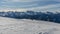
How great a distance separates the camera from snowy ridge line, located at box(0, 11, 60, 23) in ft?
30.8

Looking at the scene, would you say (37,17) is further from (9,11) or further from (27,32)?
(27,32)

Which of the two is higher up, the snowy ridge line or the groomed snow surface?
the snowy ridge line

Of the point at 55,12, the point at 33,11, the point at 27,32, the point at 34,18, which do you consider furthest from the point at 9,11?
the point at 27,32

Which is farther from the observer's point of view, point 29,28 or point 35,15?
point 35,15

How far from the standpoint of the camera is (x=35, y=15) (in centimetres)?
1022

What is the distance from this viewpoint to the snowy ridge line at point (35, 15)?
9379 millimetres

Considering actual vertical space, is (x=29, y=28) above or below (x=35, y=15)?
below

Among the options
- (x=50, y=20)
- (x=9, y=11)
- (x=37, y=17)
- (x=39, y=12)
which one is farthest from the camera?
(x=9, y=11)

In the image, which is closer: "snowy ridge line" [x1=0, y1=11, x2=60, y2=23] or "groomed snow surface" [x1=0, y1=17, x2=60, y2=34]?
"groomed snow surface" [x1=0, y1=17, x2=60, y2=34]

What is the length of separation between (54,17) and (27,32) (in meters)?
3.46

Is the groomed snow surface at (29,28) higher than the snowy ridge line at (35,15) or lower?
lower

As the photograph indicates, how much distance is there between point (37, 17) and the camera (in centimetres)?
980

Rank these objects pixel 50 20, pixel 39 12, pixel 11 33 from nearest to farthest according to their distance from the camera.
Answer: pixel 11 33 < pixel 50 20 < pixel 39 12

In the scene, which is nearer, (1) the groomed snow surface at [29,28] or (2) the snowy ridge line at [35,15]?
(1) the groomed snow surface at [29,28]
